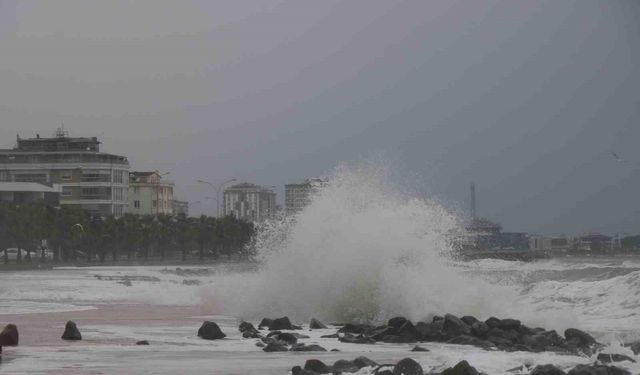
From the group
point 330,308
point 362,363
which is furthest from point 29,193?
point 362,363

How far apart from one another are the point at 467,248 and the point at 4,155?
65543 mm

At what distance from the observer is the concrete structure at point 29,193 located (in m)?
133

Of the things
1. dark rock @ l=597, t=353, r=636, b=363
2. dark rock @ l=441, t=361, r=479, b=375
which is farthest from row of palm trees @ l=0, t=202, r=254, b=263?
dark rock @ l=441, t=361, r=479, b=375

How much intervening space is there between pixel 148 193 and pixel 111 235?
63063mm

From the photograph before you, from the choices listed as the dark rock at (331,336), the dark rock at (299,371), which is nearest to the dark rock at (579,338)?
the dark rock at (331,336)

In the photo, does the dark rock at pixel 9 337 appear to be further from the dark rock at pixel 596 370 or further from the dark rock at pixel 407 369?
the dark rock at pixel 596 370

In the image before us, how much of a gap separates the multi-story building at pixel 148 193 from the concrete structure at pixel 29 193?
35.0 m

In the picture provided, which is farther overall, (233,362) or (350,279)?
(350,279)

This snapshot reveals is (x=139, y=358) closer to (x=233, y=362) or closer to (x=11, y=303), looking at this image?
(x=233, y=362)

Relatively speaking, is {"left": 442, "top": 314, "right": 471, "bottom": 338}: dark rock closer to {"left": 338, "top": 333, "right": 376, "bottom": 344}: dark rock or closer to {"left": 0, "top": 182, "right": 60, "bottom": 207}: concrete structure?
{"left": 338, "top": 333, "right": 376, "bottom": 344}: dark rock

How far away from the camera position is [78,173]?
498 feet

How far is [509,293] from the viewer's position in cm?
3459

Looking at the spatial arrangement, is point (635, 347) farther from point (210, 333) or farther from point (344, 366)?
point (210, 333)

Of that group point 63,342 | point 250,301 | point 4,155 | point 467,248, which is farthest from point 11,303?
point 467,248
